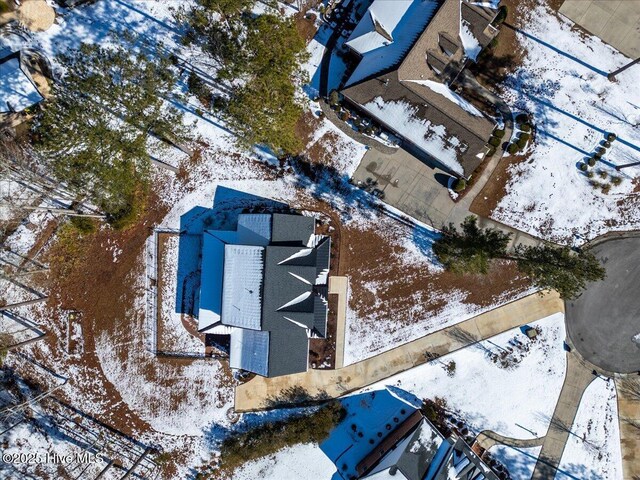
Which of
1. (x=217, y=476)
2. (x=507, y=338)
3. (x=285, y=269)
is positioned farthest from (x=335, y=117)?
(x=217, y=476)

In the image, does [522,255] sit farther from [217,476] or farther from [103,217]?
[103,217]

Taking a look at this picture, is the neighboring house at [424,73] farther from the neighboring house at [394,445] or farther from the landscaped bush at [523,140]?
the neighboring house at [394,445]

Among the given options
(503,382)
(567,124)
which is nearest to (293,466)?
(503,382)

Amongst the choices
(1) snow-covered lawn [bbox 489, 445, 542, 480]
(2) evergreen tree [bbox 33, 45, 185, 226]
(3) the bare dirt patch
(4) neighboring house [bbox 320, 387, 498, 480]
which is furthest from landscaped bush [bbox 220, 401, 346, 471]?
(2) evergreen tree [bbox 33, 45, 185, 226]

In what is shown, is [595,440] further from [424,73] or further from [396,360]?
[424,73]

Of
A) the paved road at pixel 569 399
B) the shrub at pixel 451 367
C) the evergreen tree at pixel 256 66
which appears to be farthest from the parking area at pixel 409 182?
the paved road at pixel 569 399

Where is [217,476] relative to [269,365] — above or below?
below
